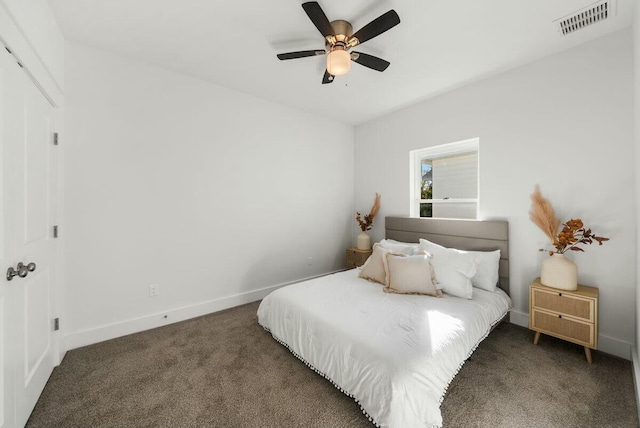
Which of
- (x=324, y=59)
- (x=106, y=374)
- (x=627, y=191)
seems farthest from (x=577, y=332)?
(x=106, y=374)

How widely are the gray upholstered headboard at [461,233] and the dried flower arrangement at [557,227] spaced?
33 centimetres

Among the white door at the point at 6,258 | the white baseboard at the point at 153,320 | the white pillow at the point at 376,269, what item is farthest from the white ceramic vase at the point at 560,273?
the white door at the point at 6,258

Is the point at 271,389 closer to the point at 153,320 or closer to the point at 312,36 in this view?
the point at 153,320

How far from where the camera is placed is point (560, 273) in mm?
2205

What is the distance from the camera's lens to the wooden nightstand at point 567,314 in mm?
2037

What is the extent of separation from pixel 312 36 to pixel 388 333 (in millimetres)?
2400

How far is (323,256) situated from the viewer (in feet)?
13.8

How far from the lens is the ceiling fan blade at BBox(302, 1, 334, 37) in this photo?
62.1 inches

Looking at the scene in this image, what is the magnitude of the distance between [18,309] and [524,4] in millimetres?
3767

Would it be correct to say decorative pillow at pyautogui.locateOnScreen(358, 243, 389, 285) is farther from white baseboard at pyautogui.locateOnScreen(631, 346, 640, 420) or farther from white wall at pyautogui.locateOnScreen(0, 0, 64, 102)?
white wall at pyautogui.locateOnScreen(0, 0, 64, 102)

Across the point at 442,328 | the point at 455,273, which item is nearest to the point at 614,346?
the point at 455,273

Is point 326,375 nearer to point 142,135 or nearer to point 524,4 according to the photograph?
point 142,135

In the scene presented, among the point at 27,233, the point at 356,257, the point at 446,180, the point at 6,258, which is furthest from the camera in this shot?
the point at 356,257

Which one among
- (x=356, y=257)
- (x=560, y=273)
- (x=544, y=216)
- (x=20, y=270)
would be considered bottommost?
(x=356, y=257)
